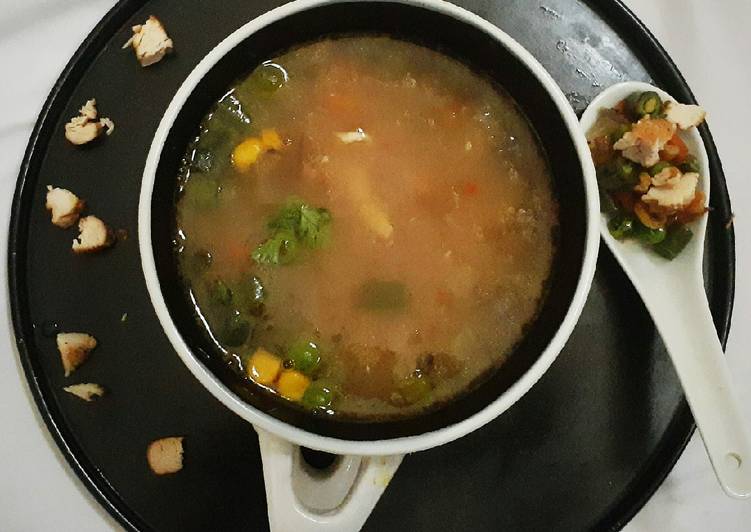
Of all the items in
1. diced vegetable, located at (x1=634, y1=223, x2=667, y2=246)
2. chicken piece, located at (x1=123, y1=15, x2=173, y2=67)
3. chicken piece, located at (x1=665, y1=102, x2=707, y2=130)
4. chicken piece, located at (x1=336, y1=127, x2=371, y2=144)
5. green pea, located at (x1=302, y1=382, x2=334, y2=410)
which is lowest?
green pea, located at (x1=302, y1=382, x2=334, y2=410)

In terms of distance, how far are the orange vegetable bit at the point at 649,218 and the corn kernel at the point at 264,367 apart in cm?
49

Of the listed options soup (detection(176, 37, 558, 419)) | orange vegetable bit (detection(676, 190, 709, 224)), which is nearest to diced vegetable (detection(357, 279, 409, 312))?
soup (detection(176, 37, 558, 419))

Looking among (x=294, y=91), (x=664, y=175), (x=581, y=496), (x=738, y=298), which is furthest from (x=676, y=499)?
(x=294, y=91)

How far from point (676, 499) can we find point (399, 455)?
502 mm

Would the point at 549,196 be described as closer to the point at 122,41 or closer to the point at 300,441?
the point at 300,441

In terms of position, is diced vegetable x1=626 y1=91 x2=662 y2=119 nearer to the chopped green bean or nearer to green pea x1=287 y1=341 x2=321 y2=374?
the chopped green bean

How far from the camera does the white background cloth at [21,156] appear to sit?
3.38ft

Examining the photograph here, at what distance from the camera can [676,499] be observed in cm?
104

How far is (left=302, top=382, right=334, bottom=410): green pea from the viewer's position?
2.83ft

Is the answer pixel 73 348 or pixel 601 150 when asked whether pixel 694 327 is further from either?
pixel 73 348

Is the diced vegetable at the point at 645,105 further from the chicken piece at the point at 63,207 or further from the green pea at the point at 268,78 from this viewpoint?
the chicken piece at the point at 63,207

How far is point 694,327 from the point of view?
0.92 m

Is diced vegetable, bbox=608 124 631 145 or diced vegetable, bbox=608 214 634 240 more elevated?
diced vegetable, bbox=608 124 631 145

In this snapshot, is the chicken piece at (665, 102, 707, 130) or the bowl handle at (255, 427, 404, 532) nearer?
the bowl handle at (255, 427, 404, 532)
